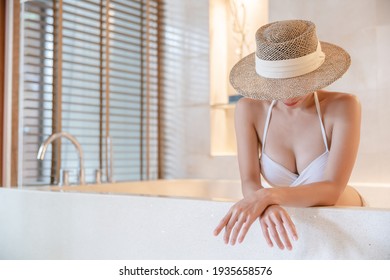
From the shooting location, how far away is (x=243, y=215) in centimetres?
101

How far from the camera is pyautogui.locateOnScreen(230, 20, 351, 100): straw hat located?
3.96 ft

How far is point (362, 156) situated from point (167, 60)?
1384 millimetres

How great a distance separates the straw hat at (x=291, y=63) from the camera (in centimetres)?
121

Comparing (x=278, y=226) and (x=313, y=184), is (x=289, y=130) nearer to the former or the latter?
(x=313, y=184)

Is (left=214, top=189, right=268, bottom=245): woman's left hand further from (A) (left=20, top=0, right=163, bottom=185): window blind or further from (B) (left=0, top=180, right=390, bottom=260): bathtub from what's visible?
(A) (left=20, top=0, right=163, bottom=185): window blind

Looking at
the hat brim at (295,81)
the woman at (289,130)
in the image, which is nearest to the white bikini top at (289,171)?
the woman at (289,130)

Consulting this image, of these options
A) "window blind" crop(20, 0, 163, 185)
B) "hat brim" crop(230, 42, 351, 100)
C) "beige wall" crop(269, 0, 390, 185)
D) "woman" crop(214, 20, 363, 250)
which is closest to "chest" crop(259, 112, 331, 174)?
"woman" crop(214, 20, 363, 250)

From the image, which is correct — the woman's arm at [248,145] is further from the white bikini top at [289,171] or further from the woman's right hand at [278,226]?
the woman's right hand at [278,226]

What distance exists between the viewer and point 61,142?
266 centimetres

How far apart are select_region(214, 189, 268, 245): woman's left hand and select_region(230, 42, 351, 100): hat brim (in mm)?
305

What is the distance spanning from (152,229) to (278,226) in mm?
433

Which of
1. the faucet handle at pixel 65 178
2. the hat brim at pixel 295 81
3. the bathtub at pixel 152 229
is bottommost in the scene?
the bathtub at pixel 152 229

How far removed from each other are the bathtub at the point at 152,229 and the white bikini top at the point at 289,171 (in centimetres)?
19

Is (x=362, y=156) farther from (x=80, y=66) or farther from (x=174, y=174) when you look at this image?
(x=80, y=66)
